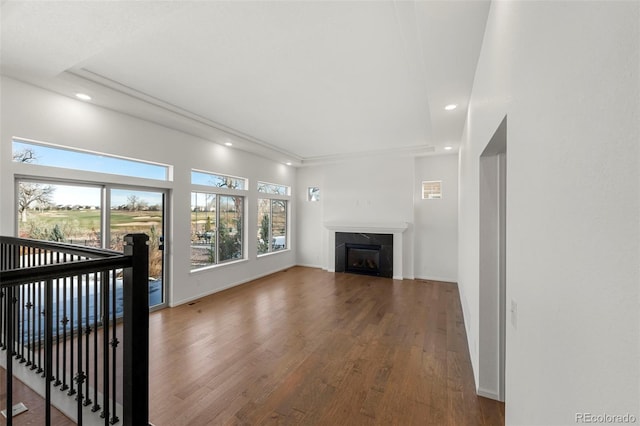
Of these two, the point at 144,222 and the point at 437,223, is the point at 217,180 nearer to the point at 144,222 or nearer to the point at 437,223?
the point at 144,222

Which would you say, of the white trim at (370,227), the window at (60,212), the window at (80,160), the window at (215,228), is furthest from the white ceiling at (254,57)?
the white trim at (370,227)

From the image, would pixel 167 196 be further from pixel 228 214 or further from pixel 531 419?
pixel 531 419

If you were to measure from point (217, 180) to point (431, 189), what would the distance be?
4.85 metres

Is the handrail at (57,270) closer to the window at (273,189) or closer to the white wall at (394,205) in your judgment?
the window at (273,189)

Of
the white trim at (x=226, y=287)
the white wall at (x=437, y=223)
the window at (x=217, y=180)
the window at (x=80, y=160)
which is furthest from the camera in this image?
the white wall at (x=437, y=223)

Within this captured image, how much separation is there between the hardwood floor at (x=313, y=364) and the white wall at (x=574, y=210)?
1.27 m

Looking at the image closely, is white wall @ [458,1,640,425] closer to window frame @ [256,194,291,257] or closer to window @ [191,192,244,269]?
window @ [191,192,244,269]

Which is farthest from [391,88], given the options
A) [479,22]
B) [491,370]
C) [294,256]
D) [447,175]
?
[294,256]

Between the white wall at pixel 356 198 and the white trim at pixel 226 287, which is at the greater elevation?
the white wall at pixel 356 198

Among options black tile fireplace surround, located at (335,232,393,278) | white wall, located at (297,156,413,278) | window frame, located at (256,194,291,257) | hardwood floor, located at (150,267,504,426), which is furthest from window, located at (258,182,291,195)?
hardwood floor, located at (150,267,504,426)

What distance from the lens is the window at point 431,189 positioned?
6.20 m

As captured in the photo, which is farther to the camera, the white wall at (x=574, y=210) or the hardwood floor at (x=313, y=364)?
the hardwood floor at (x=313, y=364)

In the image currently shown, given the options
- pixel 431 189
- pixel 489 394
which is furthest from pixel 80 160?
pixel 431 189

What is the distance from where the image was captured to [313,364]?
2715mm
